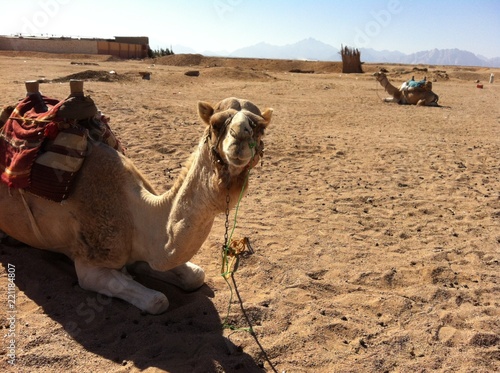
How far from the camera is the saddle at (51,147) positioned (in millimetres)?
3625

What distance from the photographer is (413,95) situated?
55.9ft

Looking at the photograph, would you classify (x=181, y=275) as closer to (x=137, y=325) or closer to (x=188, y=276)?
(x=188, y=276)

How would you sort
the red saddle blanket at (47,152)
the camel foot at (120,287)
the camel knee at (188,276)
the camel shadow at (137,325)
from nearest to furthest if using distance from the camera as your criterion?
the camel shadow at (137,325) < the camel foot at (120,287) < the red saddle blanket at (47,152) < the camel knee at (188,276)

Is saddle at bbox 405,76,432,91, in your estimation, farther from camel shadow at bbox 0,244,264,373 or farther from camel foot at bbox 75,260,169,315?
camel foot at bbox 75,260,169,315

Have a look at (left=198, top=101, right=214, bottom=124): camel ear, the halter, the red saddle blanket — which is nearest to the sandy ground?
the red saddle blanket

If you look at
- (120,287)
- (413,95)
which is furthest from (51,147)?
(413,95)

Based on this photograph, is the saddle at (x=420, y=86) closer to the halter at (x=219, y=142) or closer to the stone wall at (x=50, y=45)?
the halter at (x=219, y=142)

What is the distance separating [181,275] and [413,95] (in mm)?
15220

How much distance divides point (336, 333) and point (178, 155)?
16.4ft

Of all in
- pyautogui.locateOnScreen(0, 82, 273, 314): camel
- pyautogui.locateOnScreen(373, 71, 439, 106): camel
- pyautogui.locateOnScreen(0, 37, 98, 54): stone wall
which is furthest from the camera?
pyautogui.locateOnScreen(0, 37, 98, 54): stone wall

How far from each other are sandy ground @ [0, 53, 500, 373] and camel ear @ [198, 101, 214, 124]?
158 cm

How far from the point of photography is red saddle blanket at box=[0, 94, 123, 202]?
362 centimetres

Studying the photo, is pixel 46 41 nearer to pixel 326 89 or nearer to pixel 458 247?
pixel 326 89

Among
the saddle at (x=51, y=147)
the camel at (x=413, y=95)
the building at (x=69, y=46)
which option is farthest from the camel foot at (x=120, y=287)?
the building at (x=69, y=46)
